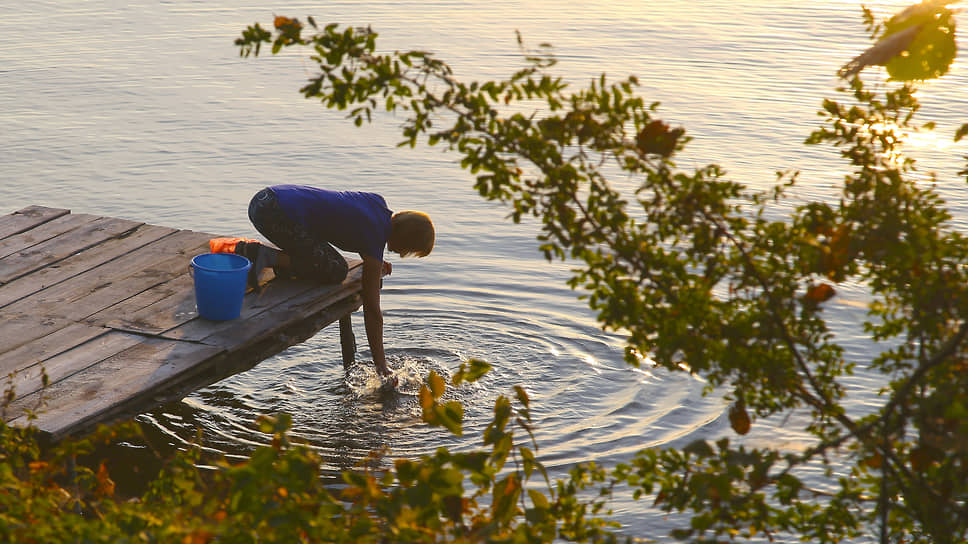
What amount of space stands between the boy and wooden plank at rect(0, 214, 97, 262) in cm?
149

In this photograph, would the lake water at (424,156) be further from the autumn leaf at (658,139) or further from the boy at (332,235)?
the boy at (332,235)

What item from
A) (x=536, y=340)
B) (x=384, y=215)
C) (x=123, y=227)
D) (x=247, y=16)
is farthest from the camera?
(x=247, y=16)

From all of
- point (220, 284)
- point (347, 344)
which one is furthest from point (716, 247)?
point (347, 344)

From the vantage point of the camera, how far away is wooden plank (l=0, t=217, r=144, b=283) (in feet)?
21.0

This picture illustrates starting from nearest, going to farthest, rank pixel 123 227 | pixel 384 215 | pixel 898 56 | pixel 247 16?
pixel 898 56
pixel 384 215
pixel 123 227
pixel 247 16

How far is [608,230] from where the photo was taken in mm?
2941

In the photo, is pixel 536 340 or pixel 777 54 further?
pixel 777 54

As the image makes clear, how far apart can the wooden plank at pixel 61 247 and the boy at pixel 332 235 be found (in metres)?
1.21

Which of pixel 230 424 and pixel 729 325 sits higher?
pixel 729 325

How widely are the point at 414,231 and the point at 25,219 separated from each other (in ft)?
9.72

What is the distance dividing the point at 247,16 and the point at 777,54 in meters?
10.1

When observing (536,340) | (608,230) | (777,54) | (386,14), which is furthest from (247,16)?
(608,230)

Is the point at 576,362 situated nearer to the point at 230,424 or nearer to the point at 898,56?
the point at 230,424

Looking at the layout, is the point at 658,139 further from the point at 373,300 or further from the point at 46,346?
the point at 46,346
